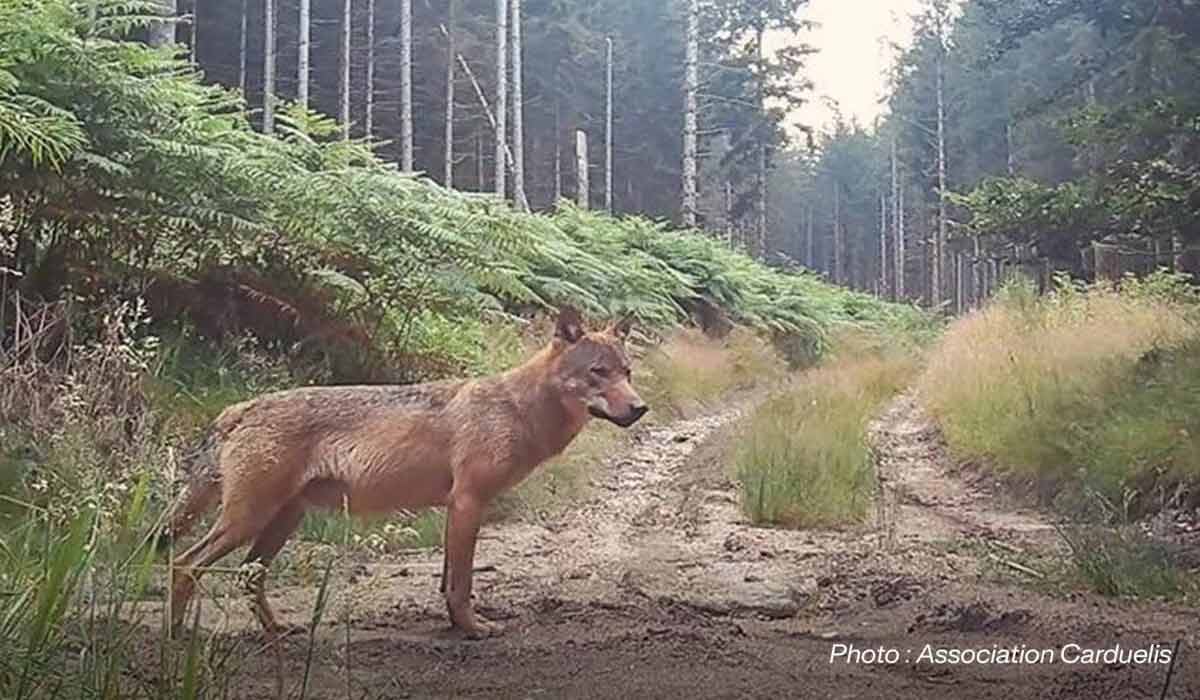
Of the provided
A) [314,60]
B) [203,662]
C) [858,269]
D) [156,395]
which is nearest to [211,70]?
[314,60]

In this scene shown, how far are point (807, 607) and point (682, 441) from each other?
20.1 ft

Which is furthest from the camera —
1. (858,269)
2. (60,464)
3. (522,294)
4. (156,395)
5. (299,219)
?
(858,269)

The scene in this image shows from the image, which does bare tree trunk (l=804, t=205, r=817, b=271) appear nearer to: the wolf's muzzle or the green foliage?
the green foliage

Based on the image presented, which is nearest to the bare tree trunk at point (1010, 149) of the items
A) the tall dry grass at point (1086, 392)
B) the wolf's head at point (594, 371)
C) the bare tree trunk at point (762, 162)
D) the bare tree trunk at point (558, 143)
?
the bare tree trunk at point (762, 162)

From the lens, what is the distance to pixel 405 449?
402 cm

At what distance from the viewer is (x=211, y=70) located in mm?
25953

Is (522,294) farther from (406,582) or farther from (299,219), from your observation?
(406,582)

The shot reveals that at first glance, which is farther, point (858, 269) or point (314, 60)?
point (858, 269)

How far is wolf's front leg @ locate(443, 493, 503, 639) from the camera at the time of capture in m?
3.81

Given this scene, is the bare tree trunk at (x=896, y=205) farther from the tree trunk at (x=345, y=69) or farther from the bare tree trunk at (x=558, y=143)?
the tree trunk at (x=345, y=69)

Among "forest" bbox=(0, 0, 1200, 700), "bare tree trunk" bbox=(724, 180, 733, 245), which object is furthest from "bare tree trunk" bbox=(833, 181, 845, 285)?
"forest" bbox=(0, 0, 1200, 700)

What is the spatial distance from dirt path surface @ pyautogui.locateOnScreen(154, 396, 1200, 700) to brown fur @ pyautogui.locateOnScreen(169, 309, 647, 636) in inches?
11.5

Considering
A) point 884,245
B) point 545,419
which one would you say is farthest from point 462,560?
point 884,245

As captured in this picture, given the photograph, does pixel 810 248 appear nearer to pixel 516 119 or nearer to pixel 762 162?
pixel 762 162
